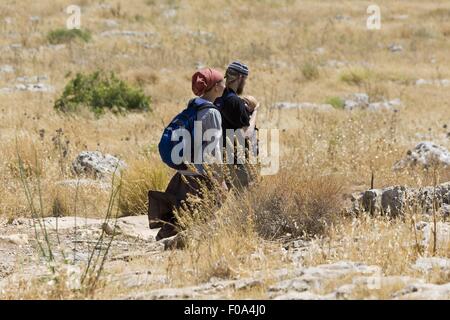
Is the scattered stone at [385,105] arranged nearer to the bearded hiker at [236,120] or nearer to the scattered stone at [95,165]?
the scattered stone at [95,165]

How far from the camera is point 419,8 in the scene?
3017cm

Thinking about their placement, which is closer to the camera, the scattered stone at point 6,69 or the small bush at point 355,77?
the small bush at point 355,77

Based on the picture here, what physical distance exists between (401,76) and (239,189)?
1219cm

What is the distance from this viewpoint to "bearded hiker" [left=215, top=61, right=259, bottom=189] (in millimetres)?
6733

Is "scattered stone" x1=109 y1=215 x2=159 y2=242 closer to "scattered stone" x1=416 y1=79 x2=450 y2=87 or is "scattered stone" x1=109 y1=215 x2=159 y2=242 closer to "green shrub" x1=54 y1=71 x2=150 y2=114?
"green shrub" x1=54 y1=71 x2=150 y2=114

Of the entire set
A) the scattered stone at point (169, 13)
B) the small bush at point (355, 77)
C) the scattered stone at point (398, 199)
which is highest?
the scattered stone at point (169, 13)

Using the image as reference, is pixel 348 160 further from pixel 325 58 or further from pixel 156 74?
pixel 325 58

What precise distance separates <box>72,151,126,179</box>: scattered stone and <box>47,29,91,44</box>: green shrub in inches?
493

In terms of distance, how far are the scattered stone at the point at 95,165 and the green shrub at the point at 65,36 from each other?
41.1 ft

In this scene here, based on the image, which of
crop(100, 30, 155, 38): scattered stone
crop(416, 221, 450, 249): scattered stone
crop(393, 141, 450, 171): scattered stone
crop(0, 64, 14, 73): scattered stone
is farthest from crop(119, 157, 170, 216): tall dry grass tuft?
crop(100, 30, 155, 38): scattered stone

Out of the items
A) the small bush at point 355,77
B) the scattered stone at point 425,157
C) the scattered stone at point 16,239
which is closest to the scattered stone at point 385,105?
the small bush at point 355,77

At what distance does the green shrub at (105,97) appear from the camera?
14328mm

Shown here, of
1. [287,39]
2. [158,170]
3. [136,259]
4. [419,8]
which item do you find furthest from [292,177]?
[419,8]

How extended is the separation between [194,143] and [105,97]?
27.2ft
